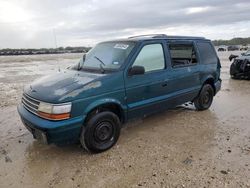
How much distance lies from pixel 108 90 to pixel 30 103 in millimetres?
1359

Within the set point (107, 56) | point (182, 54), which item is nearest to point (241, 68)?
point (182, 54)

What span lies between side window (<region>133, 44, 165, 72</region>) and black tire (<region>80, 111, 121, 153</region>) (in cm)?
116

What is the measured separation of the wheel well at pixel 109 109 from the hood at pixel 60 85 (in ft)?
1.39

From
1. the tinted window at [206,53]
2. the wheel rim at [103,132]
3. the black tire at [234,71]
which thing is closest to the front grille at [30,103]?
the wheel rim at [103,132]

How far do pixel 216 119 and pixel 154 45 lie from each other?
2.47 m

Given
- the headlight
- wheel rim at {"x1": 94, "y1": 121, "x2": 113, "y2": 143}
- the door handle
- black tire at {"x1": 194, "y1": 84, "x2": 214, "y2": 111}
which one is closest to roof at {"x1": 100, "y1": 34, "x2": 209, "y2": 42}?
the door handle

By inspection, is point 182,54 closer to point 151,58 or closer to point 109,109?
point 151,58

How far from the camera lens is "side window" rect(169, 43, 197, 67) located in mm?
5578

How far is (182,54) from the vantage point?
19.6 feet

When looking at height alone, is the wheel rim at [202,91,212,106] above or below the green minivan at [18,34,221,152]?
below

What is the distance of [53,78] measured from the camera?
182 inches

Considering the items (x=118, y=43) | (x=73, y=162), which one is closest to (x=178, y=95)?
(x=118, y=43)

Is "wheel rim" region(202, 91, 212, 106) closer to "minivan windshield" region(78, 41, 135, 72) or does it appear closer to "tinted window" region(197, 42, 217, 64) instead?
"tinted window" region(197, 42, 217, 64)

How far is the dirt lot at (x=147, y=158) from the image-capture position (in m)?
3.54
